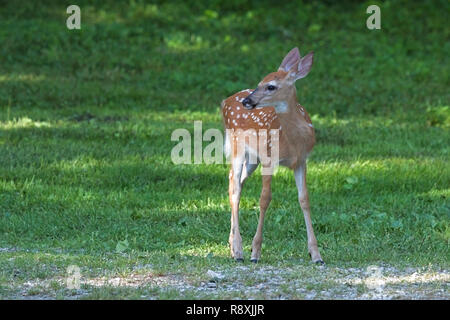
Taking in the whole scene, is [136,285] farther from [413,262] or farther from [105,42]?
[105,42]

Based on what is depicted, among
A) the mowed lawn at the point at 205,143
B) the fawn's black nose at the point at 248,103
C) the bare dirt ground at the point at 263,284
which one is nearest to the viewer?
the bare dirt ground at the point at 263,284

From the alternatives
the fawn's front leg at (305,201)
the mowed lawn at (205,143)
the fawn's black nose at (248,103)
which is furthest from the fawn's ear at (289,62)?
the mowed lawn at (205,143)

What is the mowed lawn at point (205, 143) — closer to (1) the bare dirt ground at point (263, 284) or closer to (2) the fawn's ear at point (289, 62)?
(1) the bare dirt ground at point (263, 284)

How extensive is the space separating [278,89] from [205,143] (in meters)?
5.07

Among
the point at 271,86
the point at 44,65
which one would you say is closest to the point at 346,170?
the point at 271,86

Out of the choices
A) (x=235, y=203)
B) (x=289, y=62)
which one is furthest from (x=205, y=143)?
(x=289, y=62)

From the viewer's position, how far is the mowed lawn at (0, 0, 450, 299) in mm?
7992

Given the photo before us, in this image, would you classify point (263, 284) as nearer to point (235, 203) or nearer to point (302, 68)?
point (235, 203)

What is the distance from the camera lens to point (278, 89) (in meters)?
8.36

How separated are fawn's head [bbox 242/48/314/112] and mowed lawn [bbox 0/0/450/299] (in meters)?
1.37

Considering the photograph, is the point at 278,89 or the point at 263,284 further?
the point at 278,89

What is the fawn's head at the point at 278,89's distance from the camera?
327 inches

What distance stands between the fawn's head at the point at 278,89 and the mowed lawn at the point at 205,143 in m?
1.37

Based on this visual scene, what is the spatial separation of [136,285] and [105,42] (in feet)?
39.2
